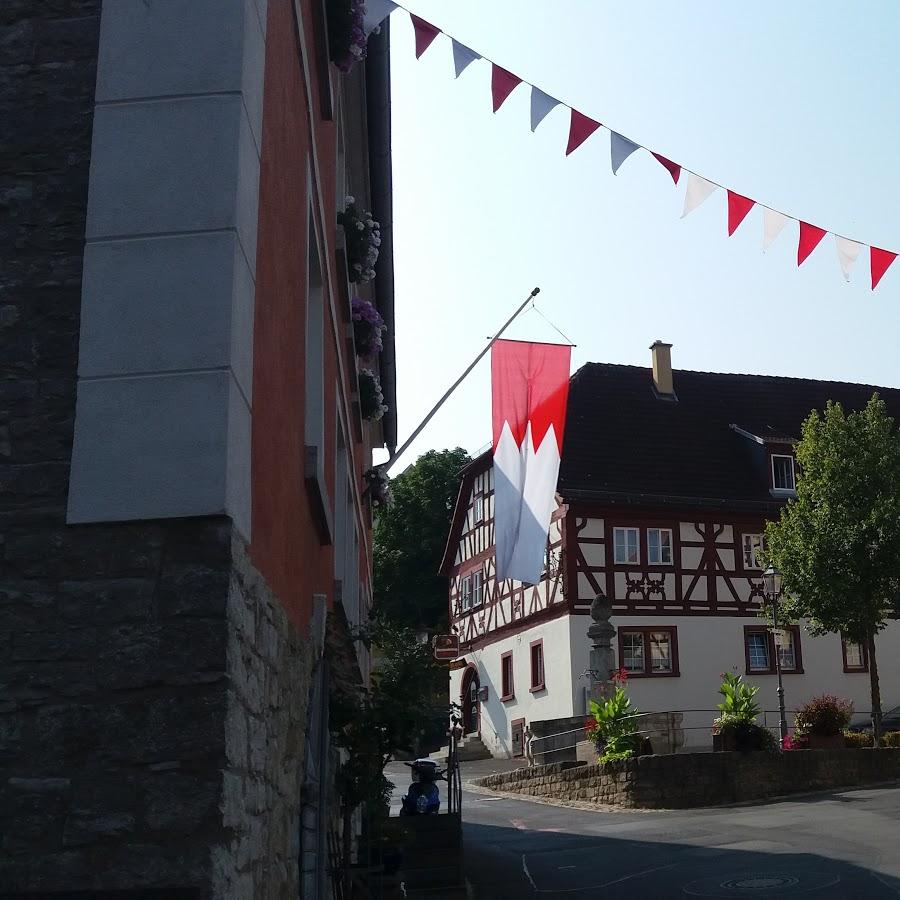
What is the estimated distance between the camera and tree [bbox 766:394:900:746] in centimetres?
2638

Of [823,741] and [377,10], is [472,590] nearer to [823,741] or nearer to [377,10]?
[823,741]

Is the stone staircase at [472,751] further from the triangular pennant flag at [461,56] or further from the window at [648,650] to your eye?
the triangular pennant flag at [461,56]

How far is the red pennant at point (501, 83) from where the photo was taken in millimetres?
11039

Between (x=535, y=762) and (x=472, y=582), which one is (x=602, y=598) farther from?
(x=472, y=582)

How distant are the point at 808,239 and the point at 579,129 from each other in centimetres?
261

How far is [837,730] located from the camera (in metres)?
24.0

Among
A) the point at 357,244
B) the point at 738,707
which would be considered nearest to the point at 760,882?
the point at 357,244

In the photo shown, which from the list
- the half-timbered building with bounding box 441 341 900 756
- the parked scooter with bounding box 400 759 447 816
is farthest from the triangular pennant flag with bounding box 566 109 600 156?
the half-timbered building with bounding box 441 341 900 756

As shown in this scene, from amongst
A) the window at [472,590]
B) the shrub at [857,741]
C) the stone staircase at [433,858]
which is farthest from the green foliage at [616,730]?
the window at [472,590]

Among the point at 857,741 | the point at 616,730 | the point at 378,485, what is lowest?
the point at 857,741

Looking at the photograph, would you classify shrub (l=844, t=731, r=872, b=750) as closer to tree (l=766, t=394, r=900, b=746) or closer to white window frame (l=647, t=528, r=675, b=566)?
tree (l=766, t=394, r=900, b=746)

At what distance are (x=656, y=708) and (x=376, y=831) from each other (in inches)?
960

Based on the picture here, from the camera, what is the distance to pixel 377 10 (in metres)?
10.3

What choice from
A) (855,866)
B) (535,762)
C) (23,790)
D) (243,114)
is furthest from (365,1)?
(535,762)
